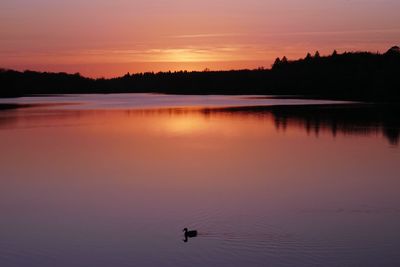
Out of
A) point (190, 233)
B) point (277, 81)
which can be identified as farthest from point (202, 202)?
point (277, 81)

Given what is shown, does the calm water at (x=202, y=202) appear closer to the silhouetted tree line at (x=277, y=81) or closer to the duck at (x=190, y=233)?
the duck at (x=190, y=233)

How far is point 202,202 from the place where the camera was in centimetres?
860

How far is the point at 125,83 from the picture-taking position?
115m

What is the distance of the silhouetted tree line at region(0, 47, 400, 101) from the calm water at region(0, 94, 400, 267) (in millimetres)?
32337

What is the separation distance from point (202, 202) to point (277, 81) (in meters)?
66.5

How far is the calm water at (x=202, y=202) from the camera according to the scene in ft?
20.7

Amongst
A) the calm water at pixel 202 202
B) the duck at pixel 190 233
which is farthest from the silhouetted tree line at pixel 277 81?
the duck at pixel 190 233

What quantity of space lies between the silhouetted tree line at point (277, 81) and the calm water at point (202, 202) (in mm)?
32337

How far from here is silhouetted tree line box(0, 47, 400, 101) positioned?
51250mm

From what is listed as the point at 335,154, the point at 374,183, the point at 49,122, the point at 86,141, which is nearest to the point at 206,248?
the point at 374,183

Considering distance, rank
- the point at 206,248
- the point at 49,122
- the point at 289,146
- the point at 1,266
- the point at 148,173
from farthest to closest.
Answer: the point at 49,122, the point at 289,146, the point at 148,173, the point at 206,248, the point at 1,266

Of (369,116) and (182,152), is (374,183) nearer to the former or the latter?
(182,152)

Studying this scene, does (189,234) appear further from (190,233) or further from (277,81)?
(277,81)

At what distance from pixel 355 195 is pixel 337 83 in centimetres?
5105
